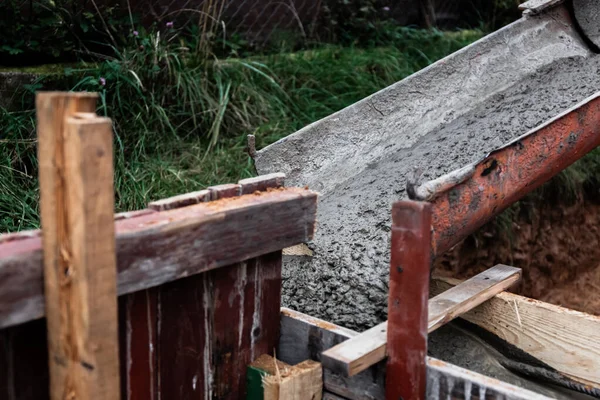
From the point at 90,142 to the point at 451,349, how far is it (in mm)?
1537

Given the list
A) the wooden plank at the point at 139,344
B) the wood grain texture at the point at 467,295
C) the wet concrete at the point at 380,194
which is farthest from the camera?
the wet concrete at the point at 380,194

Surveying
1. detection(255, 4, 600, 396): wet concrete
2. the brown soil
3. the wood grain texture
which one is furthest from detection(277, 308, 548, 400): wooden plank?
the brown soil

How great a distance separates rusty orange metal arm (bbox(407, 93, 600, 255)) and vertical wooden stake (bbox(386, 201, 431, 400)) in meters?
0.27

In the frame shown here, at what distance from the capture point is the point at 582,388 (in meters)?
2.07

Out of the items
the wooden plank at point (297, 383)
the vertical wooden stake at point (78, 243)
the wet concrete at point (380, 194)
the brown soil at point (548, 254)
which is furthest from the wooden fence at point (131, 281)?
the brown soil at point (548, 254)

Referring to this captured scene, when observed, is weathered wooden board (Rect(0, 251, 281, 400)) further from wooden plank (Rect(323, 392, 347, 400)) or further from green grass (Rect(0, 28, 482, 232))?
green grass (Rect(0, 28, 482, 232))

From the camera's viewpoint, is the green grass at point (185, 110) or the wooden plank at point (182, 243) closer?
the wooden plank at point (182, 243)

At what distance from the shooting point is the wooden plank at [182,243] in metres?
1.21

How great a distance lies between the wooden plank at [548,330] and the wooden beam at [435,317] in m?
0.09

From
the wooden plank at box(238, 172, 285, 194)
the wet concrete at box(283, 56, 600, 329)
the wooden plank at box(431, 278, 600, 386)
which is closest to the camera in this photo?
the wooden plank at box(238, 172, 285, 194)

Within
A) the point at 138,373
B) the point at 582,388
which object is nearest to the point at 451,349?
the point at 582,388

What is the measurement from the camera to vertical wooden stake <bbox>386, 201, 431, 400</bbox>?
149 cm

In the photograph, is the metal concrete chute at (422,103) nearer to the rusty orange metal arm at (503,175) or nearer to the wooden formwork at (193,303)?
the rusty orange metal arm at (503,175)

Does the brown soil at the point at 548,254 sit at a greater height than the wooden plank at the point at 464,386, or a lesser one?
lesser
